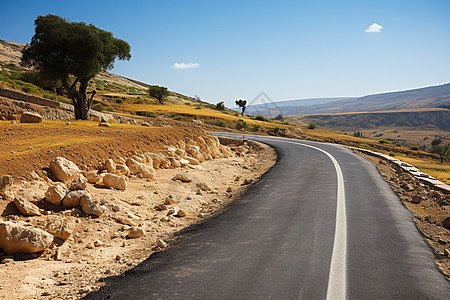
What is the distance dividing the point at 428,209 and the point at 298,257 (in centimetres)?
551

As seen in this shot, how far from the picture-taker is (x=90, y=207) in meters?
7.27

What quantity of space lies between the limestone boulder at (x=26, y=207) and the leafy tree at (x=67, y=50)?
16.2 metres

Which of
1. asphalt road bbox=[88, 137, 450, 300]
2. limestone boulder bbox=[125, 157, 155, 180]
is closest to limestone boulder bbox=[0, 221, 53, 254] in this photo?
asphalt road bbox=[88, 137, 450, 300]

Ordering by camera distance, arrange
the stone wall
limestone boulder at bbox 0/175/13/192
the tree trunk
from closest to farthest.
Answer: limestone boulder at bbox 0/175/13/192 < the stone wall < the tree trunk

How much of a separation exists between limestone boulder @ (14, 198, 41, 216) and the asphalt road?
2.79 m

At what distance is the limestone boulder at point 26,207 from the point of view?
6.30 metres

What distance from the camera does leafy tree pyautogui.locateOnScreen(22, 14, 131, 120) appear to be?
19938 millimetres

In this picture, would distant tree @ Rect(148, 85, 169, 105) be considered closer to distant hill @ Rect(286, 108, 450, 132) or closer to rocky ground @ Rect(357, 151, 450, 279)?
rocky ground @ Rect(357, 151, 450, 279)

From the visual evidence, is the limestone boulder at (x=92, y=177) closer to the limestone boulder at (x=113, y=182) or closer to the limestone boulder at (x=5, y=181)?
the limestone boulder at (x=113, y=182)

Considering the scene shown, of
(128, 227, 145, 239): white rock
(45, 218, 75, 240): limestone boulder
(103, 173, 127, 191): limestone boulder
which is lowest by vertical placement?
(128, 227, 145, 239): white rock

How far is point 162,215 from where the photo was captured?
28.2 feet

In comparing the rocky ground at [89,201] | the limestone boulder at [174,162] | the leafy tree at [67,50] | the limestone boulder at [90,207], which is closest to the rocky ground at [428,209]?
the rocky ground at [89,201]

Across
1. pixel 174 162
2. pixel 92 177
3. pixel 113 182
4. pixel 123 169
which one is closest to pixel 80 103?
pixel 174 162

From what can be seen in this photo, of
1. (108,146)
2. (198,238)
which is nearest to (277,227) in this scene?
(198,238)
